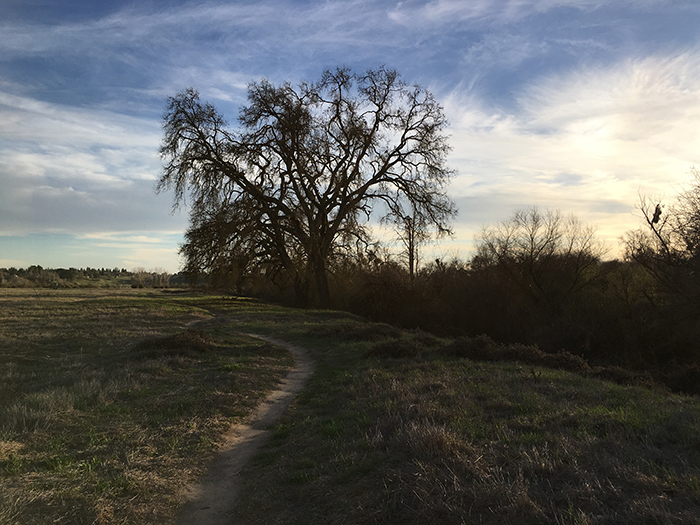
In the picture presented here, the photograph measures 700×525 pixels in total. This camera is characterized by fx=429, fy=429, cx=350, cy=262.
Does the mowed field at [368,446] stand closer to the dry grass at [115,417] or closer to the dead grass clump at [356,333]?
the dry grass at [115,417]

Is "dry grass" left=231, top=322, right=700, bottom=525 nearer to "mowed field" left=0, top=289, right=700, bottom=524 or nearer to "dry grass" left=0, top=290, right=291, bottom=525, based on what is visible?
"mowed field" left=0, top=289, right=700, bottom=524

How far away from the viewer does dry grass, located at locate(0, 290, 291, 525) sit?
441 centimetres

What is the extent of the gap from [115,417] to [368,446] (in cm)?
445

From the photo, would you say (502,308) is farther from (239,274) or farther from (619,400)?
(619,400)

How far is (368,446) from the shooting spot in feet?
17.7

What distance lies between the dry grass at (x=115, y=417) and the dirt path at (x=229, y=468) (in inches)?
6.9

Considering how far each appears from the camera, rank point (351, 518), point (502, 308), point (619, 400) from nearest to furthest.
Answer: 1. point (351, 518)
2. point (619, 400)
3. point (502, 308)

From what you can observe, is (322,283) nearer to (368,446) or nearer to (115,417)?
(115,417)

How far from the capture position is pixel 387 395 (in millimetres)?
7633

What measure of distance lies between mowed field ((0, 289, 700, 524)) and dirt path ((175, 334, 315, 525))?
0.16m

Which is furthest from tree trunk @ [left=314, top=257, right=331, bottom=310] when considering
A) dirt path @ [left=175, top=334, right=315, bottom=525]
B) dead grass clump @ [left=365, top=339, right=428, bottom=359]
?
dirt path @ [left=175, top=334, right=315, bottom=525]

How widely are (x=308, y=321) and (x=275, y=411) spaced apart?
14.9m

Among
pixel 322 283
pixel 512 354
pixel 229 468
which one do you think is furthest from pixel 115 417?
pixel 322 283

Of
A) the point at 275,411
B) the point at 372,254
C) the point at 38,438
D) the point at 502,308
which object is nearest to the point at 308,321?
the point at 372,254
